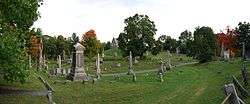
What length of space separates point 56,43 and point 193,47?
117 ft

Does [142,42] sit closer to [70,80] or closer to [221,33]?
[221,33]

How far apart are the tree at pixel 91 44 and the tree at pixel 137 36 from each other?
A: 9504mm

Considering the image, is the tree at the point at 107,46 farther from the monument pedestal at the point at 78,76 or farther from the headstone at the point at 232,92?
the headstone at the point at 232,92

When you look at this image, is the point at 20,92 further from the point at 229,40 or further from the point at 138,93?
the point at 229,40

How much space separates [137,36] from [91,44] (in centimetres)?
1426

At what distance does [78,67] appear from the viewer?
4503 centimetres

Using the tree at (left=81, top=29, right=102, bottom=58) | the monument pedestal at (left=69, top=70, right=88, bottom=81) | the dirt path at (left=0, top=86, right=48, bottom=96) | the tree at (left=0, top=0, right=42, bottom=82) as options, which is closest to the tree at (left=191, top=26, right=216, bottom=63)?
the tree at (left=81, top=29, right=102, bottom=58)

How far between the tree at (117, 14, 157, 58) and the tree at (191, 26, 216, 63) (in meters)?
9.29

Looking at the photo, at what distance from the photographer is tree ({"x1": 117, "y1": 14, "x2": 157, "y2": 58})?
9300 centimetres

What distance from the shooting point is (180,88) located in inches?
1374

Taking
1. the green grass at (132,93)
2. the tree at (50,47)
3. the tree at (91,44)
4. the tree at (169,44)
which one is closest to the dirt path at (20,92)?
the green grass at (132,93)

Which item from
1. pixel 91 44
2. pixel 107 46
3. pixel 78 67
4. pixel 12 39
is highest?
pixel 107 46

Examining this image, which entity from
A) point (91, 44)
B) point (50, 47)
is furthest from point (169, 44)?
point (50, 47)

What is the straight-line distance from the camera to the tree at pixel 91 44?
103 metres
